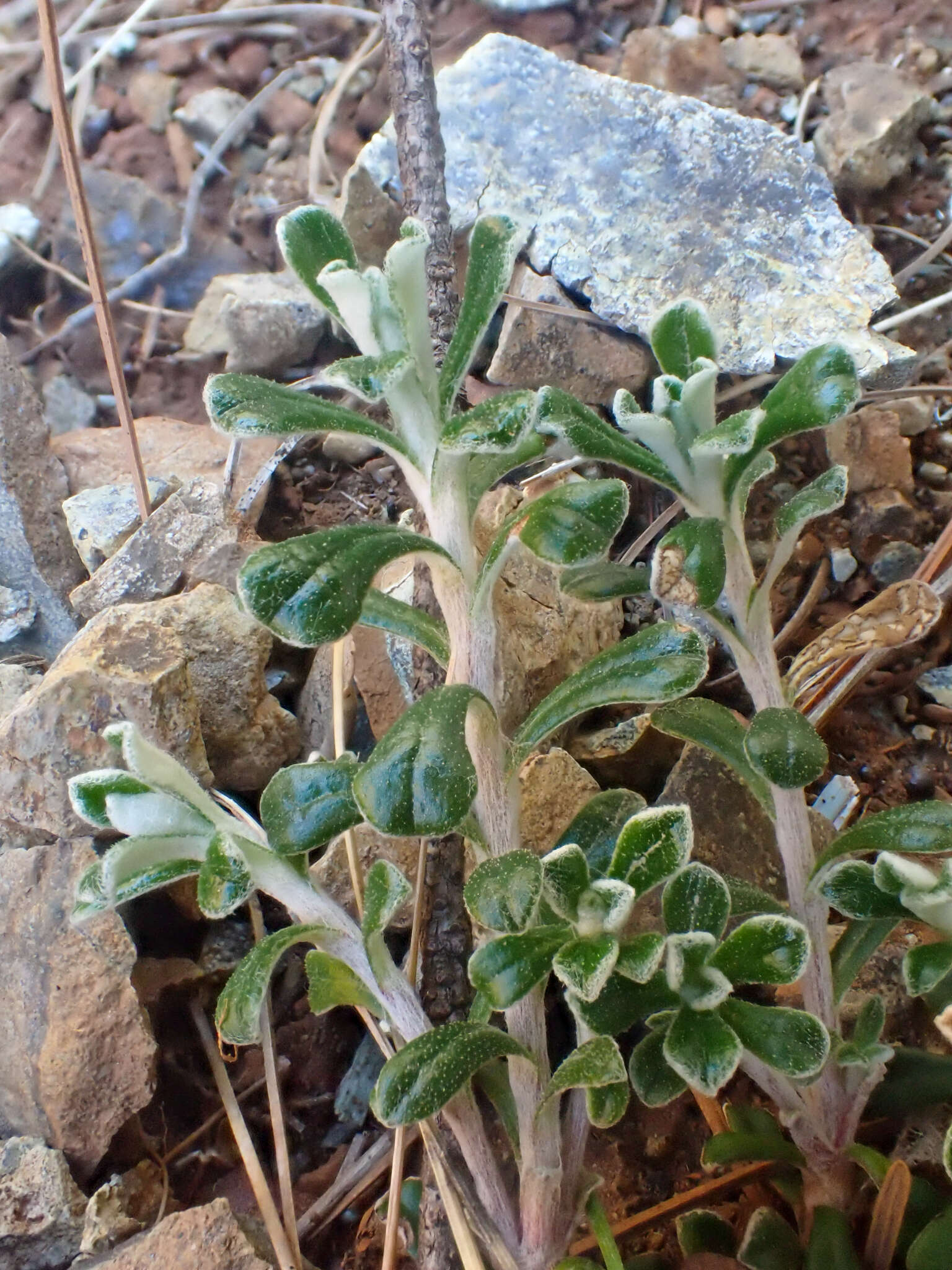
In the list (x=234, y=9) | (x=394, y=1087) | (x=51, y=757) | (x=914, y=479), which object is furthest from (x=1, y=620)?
(x=234, y=9)

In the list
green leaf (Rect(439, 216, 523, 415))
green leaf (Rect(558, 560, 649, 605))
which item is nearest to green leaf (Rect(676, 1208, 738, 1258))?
green leaf (Rect(558, 560, 649, 605))

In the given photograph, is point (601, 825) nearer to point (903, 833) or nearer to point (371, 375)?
point (903, 833)

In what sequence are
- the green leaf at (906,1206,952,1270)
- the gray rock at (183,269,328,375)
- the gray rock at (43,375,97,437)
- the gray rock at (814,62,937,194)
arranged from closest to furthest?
the green leaf at (906,1206,952,1270), the gray rock at (814,62,937,194), the gray rock at (183,269,328,375), the gray rock at (43,375,97,437)

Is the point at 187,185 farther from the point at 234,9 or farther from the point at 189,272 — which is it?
the point at 234,9

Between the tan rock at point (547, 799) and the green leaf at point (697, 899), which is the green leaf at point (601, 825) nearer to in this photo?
the green leaf at point (697, 899)

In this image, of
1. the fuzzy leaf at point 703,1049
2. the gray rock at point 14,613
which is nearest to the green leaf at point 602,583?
the fuzzy leaf at point 703,1049

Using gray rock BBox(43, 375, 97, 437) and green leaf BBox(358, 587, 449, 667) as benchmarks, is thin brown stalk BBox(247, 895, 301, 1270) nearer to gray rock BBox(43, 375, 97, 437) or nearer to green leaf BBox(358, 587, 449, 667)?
green leaf BBox(358, 587, 449, 667)
